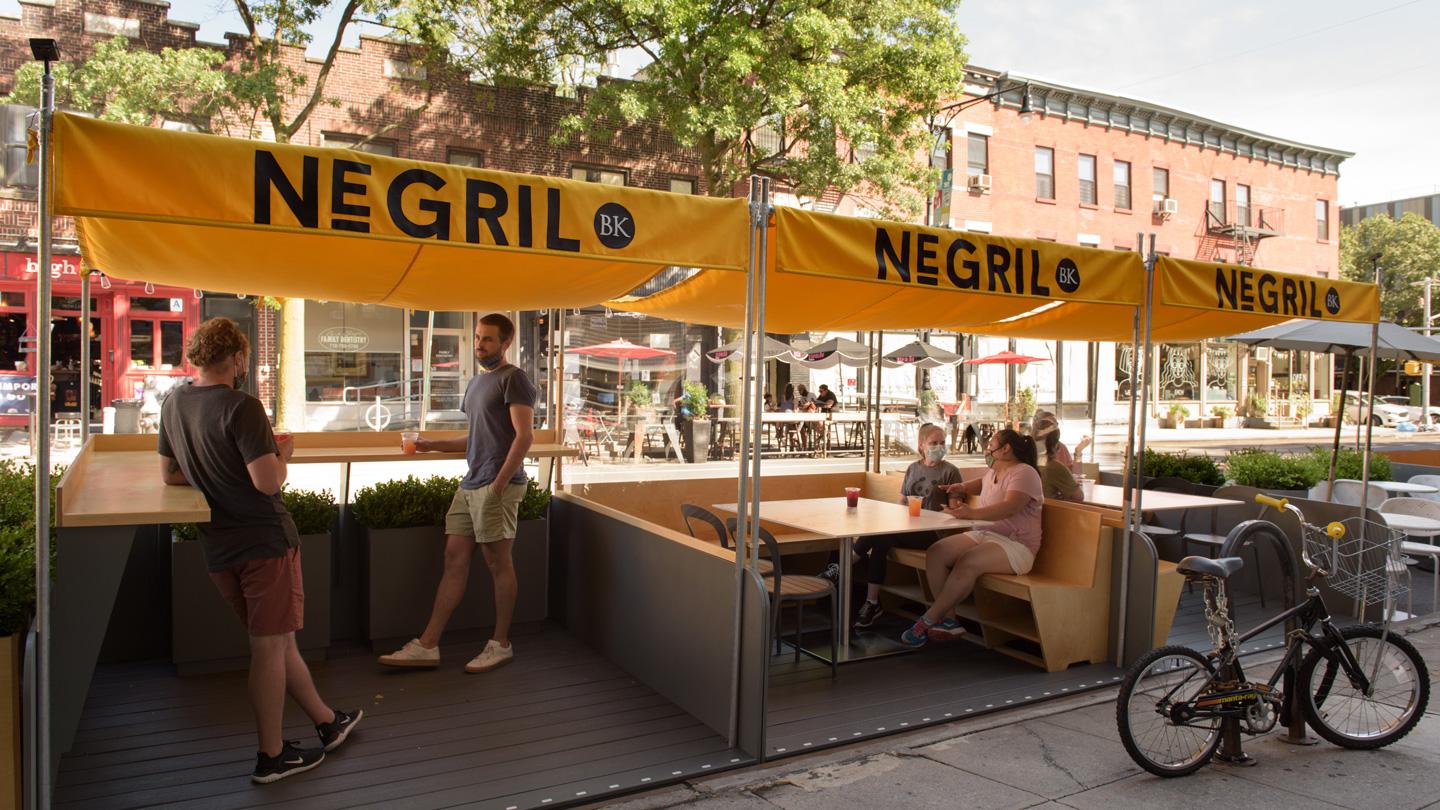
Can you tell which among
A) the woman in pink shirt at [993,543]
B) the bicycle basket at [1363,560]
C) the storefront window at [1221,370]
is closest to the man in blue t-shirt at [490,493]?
the woman in pink shirt at [993,543]

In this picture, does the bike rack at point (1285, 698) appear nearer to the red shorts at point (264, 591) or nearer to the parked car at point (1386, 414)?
the red shorts at point (264, 591)

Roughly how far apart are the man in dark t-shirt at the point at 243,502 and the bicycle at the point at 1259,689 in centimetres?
348

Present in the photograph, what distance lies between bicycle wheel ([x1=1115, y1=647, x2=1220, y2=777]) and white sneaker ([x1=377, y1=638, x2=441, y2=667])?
3519 millimetres

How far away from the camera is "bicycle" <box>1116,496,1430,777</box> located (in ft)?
13.7

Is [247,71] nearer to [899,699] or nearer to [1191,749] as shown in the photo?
[899,699]

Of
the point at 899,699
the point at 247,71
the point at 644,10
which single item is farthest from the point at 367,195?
the point at 247,71

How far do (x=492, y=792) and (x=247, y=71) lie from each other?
1737 cm

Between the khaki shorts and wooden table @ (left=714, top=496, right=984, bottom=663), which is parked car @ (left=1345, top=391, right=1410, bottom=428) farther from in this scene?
the khaki shorts

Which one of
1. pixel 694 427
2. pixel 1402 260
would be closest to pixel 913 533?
pixel 694 427

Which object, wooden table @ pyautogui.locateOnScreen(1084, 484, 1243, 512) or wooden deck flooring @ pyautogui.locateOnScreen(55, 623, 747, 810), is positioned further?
wooden table @ pyautogui.locateOnScreen(1084, 484, 1243, 512)

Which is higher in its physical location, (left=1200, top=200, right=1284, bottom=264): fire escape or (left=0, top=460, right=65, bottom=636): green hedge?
(left=1200, top=200, right=1284, bottom=264): fire escape

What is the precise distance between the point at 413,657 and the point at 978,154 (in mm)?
27295

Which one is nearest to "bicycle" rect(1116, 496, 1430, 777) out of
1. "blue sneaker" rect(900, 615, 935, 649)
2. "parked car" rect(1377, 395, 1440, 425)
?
"blue sneaker" rect(900, 615, 935, 649)

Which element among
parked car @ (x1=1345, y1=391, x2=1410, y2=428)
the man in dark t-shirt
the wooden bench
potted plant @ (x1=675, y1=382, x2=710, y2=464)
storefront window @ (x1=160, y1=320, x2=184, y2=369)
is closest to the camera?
the man in dark t-shirt
